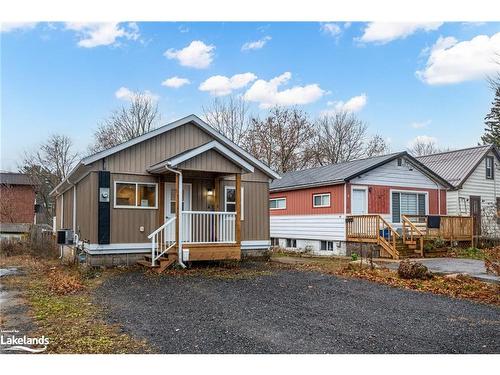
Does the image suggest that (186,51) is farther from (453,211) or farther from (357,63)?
(453,211)

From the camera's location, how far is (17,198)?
3069cm

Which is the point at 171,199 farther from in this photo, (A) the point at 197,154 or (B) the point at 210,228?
(A) the point at 197,154

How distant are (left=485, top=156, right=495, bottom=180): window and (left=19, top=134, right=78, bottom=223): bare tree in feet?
99.3

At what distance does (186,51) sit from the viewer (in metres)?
14.0

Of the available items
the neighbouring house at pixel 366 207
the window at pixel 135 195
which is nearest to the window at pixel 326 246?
the neighbouring house at pixel 366 207

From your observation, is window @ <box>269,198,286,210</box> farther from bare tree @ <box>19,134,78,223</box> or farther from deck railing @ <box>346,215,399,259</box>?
bare tree @ <box>19,134,78,223</box>

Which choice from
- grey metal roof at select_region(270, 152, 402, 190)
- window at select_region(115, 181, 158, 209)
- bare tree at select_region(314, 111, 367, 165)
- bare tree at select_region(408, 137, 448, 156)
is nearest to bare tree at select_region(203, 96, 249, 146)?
bare tree at select_region(314, 111, 367, 165)

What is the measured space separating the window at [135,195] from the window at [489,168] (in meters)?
18.0

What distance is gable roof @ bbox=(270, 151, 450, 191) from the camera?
1742 cm

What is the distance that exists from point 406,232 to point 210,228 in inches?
323

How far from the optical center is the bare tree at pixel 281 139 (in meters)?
34.6

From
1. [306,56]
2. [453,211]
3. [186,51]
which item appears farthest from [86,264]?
[453,211]

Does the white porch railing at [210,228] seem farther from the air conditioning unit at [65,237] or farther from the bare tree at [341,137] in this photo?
the bare tree at [341,137]

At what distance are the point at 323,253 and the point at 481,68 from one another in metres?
9.48
